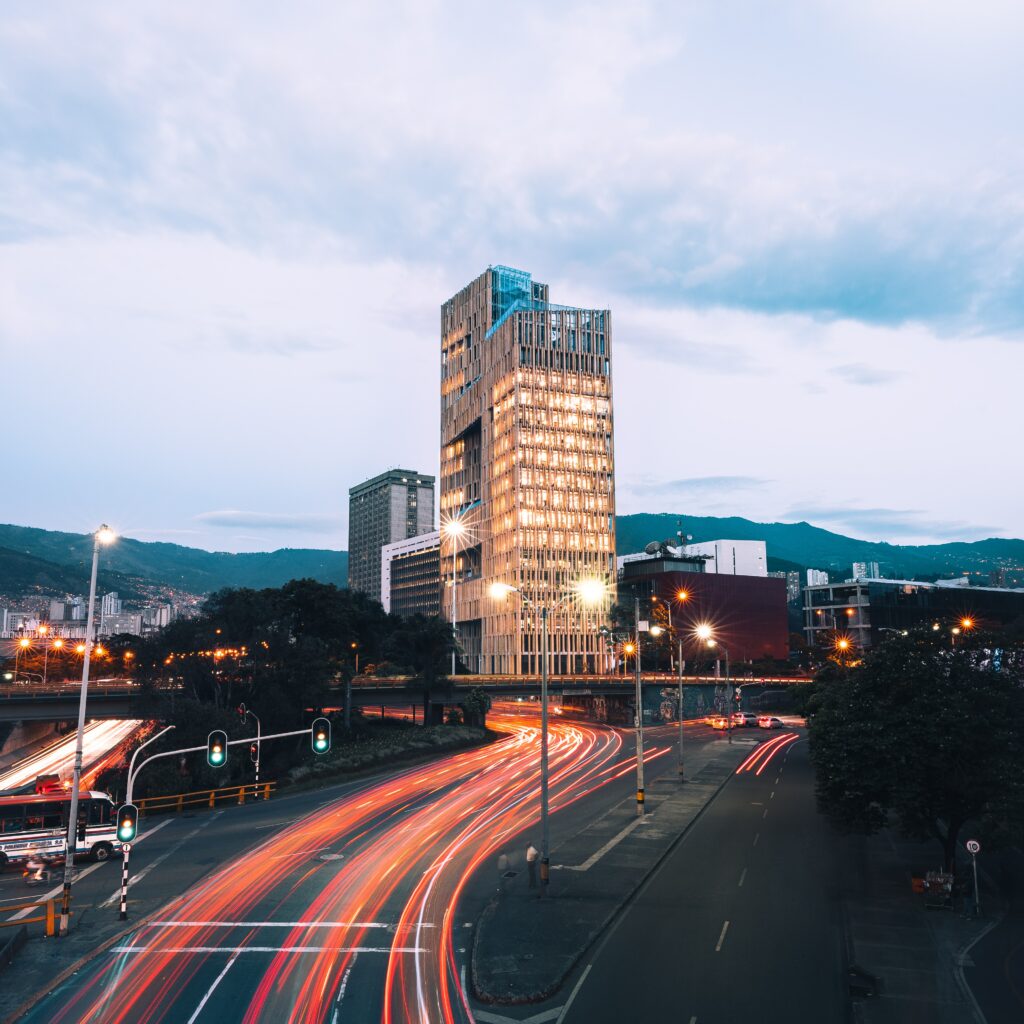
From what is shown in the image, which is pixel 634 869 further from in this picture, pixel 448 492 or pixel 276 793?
pixel 448 492

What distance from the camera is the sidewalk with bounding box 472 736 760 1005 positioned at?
21094mm

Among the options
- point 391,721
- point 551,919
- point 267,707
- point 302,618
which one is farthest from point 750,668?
point 551,919

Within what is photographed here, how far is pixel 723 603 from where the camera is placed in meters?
168

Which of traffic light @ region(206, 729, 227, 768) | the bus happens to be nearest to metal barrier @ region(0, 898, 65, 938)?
traffic light @ region(206, 729, 227, 768)

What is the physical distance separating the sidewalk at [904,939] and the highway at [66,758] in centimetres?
5808

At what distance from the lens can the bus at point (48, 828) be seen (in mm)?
35000

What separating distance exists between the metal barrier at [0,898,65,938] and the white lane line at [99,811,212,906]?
6.29ft

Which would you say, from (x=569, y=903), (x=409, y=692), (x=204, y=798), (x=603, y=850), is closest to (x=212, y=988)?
(x=569, y=903)

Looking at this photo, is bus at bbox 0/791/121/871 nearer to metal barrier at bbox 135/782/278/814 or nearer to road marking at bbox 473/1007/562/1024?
metal barrier at bbox 135/782/278/814

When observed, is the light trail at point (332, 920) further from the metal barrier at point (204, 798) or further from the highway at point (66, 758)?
the highway at point (66, 758)

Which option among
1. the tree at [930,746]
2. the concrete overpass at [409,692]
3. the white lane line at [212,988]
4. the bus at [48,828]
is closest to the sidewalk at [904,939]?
the tree at [930,746]

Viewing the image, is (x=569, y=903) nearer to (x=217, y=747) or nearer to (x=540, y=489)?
(x=217, y=747)

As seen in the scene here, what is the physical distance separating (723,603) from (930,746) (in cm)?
14297

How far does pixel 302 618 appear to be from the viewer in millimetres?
92562
